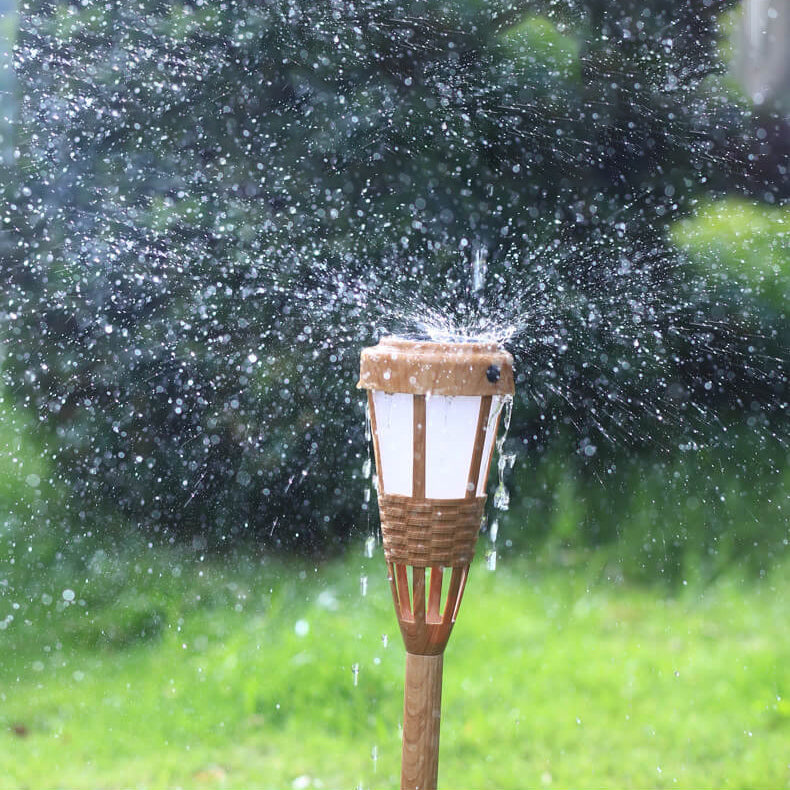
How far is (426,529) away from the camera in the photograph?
1.47 metres

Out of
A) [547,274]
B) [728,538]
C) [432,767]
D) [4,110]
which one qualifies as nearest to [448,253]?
[547,274]

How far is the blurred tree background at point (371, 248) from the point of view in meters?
3.29

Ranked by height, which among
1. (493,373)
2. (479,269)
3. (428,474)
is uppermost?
(493,373)

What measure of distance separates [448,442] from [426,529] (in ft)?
0.47

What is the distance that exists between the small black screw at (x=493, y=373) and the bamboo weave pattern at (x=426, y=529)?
0.66 feet

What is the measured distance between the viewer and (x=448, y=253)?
3.33 meters

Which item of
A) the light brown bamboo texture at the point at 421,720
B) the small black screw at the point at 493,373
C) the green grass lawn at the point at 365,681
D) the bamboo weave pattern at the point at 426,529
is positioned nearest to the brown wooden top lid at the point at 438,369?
the small black screw at the point at 493,373

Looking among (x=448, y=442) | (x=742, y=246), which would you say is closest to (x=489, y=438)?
(x=448, y=442)

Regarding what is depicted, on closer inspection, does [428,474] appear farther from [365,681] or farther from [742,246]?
[742,246]

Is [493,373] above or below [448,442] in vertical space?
above

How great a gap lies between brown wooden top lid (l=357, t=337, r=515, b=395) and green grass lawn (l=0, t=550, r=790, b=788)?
185 cm

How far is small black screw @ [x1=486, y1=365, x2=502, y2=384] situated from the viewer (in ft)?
4.70

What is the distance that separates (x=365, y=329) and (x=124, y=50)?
1.36 metres

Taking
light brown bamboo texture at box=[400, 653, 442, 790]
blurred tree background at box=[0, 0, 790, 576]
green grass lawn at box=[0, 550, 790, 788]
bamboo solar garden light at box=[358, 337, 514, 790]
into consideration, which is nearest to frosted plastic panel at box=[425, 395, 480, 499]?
bamboo solar garden light at box=[358, 337, 514, 790]
